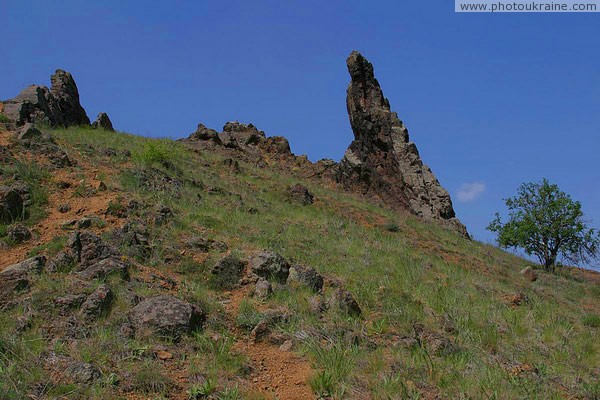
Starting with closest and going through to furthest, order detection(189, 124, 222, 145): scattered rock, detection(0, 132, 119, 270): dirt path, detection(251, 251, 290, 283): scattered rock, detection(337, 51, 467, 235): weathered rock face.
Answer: detection(0, 132, 119, 270): dirt path → detection(251, 251, 290, 283): scattered rock → detection(337, 51, 467, 235): weathered rock face → detection(189, 124, 222, 145): scattered rock

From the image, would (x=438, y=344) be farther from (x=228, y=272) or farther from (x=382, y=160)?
(x=382, y=160)

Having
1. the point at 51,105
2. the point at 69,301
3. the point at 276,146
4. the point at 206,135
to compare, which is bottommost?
the point at 69,301

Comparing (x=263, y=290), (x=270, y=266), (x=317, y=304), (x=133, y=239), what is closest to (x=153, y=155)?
(x=133, y=239)

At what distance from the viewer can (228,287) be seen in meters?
8.07

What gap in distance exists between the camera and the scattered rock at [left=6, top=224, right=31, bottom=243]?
27.0 feet

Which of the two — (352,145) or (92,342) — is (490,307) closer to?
(92,342)

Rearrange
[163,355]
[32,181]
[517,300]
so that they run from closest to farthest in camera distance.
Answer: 1. [163,355]
2. [517,300]
3. [32,181]

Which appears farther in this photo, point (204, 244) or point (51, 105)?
point (51, 105)

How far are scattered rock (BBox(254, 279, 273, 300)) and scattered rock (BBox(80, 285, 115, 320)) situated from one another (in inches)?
88.7

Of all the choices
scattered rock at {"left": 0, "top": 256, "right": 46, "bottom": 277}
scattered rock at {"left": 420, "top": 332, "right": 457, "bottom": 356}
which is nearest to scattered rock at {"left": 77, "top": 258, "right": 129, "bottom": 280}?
scattered rock at {"left": 0, "top": 256, "right": 46, "bottom": 277}

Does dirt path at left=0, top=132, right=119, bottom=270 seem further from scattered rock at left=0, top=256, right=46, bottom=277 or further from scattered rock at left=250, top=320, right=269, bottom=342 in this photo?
scattered rock at left=250, top=320, right=269, bottom=342

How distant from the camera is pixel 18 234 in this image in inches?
325

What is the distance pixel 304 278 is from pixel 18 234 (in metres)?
5.13

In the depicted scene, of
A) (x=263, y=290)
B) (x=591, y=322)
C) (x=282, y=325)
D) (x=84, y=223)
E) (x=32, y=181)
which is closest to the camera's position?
(x=282, y=325)
